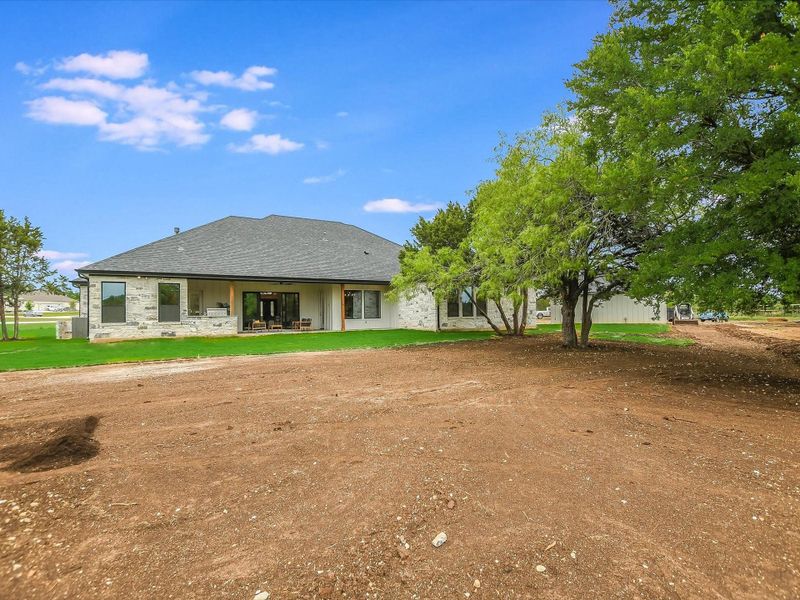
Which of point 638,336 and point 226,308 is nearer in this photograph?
point 638,336

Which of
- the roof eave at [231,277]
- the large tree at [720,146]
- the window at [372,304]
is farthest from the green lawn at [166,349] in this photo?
the large tree at [720,146]

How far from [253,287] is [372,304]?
6604 millimetres

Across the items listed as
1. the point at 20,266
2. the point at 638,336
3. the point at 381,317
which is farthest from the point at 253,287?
the point at 638,336

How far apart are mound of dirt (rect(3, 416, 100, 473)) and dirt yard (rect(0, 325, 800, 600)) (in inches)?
1.1

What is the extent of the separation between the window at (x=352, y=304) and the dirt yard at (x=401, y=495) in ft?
52.4

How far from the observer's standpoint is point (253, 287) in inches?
872

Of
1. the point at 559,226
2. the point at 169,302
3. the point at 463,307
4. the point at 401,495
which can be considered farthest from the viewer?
the point at 463,307

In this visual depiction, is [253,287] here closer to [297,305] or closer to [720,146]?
[297,305]

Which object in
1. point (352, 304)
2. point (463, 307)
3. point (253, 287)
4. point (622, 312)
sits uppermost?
point (253, 287)

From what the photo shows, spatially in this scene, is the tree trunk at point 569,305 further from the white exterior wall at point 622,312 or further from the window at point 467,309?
the white exterior wall at point 622,312

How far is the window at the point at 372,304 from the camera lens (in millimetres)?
23578

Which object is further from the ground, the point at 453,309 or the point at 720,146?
the point at 720,146

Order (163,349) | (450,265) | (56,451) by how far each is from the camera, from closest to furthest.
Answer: (56,451)
(163,349)
(450,265)

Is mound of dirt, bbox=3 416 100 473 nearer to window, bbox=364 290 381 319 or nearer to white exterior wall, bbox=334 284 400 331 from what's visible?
white exterior wall, bbox=334 284 400 331
